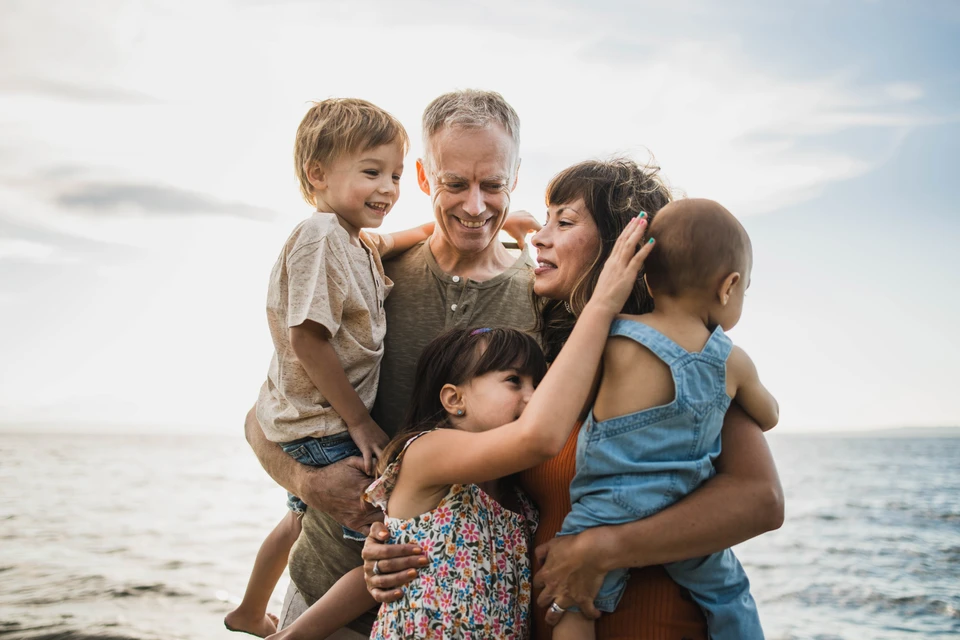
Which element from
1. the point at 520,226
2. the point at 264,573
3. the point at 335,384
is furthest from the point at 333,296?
the point at 264,573

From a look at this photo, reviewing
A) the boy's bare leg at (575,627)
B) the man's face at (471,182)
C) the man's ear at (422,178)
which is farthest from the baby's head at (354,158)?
the boy's bare leg at (575,627)

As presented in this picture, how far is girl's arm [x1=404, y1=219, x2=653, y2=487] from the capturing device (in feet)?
6.49

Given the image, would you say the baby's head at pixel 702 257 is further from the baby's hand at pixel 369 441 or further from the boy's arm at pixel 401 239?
the boy's arm at pixel 401 239

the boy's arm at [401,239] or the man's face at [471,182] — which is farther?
the boy's arm at [401,239]

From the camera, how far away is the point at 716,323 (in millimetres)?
2164

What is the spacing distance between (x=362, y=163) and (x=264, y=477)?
69.7ft

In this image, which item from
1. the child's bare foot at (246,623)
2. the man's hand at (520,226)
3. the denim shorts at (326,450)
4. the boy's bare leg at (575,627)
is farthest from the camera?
the man's hand at (520,226)

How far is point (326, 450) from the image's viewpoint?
2.79 metres

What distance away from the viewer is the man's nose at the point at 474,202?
310cm

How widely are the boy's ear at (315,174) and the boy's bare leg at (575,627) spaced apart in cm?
174

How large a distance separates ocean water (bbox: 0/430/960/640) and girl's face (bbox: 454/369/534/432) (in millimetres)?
6256

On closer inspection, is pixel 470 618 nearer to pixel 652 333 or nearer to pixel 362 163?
pixel 652 333

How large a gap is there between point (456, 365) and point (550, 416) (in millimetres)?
528

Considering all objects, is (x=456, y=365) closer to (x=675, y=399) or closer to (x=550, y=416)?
(x=550, y=416)
